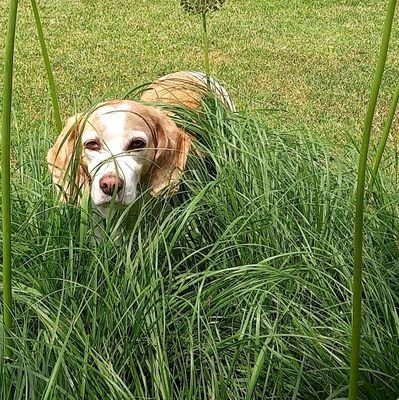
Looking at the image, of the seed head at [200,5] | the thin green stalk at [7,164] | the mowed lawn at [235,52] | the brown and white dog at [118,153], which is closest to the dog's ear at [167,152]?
the brown and white dog at [118,153]

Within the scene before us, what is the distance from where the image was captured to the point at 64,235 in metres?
3.14

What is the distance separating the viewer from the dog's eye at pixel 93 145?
355cm

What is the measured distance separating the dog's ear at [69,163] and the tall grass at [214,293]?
0.08m

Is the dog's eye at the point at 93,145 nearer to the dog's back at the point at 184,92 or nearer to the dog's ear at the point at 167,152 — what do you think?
the dog's ear at the point at 167,152

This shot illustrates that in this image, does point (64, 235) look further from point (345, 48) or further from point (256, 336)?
point (345, 48)

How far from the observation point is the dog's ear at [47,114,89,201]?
3291 millimetres

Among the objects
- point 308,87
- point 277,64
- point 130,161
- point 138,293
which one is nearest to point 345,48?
point 277,64

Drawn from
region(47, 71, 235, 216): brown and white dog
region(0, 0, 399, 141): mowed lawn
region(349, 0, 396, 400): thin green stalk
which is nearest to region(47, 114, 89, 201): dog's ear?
region(47, 71, 235, 216): brown and white dog

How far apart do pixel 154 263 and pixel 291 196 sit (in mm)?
678

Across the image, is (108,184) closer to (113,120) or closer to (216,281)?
(113,120)

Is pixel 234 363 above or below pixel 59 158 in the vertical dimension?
below

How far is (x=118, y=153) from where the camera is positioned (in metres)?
3.53

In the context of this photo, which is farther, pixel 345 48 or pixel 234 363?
pixel 345 48

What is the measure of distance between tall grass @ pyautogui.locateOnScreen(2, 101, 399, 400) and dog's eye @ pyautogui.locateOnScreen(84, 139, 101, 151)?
24cm
